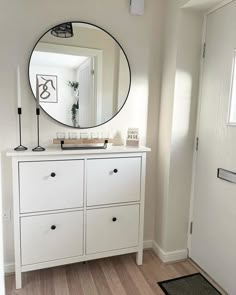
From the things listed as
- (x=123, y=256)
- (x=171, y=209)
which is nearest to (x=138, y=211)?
(x=171, y=209)

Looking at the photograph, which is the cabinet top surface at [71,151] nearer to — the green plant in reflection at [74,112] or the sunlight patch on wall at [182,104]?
the green plant in reflection at [74,112]

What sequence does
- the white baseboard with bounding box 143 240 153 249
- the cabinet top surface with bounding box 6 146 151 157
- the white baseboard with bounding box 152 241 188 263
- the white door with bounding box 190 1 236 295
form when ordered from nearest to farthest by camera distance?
the cabinet top surface with bounding box 6 146 151 157 → the white door with bounding box 190 1 236 295 → the white baseboard with bounding box 152 241 188 263 → the white baseboard with bounding box 143 240 153 249

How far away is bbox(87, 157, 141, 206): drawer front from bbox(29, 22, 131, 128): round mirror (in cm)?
40

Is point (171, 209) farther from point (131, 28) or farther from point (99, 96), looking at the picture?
point (131, 28)

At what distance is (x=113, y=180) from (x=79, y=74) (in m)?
0.90

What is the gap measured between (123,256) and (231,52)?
192 cm

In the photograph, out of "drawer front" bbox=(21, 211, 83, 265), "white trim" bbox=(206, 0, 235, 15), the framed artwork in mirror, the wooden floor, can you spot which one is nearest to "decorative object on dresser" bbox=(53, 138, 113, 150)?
the framed artwork in mirror

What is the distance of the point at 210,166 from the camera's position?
2.05 m

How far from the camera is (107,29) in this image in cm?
210

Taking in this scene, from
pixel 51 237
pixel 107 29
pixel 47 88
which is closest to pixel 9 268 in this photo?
pixel 51 237

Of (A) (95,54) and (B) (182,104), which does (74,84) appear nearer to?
(A) (95,54)

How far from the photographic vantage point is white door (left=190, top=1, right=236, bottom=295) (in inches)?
72.1

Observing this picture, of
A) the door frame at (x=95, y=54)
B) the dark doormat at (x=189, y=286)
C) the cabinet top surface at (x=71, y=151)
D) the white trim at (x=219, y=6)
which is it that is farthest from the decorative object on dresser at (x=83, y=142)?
the white trim at (x=219, y=6)

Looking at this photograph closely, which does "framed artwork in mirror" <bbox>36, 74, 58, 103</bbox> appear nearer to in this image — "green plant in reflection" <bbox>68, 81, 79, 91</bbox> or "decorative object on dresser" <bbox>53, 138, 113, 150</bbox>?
"green plant in reflection" <bbox>68, 81, 79, 91</bbox>
